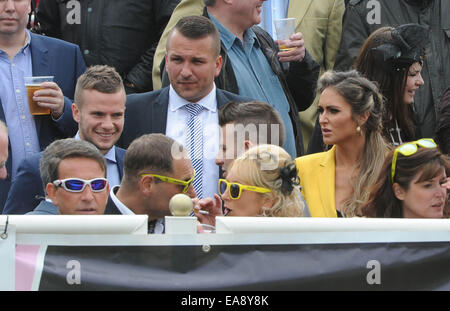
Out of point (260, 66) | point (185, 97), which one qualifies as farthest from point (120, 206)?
point (260, 66)

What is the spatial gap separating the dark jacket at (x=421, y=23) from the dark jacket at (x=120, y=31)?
143 cm

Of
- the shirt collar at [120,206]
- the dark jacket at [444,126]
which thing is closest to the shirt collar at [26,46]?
the shirt collar at [120,206]

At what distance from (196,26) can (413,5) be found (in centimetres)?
212

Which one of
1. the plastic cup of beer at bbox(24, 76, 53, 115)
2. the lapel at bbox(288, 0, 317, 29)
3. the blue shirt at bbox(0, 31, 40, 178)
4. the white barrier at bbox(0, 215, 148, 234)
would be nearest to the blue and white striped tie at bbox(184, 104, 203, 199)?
the plastic cup of beer at bbox(24, 76, 53, 115)

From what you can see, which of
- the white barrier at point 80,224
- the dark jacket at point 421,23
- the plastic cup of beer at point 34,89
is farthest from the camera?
the dark jacket at point 421,23

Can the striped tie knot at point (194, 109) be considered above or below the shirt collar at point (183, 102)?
below

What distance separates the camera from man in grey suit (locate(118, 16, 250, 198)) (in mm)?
6121

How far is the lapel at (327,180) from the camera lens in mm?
5797

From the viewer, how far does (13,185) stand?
554 centimetres

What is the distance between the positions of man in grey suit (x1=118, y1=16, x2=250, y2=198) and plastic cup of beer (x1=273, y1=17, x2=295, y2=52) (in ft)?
1.96

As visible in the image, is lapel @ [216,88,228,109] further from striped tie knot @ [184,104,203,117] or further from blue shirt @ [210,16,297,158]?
blue shirt @ [210,16,297,158]

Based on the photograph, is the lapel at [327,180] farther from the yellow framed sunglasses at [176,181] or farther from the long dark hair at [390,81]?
the yellow framed sunglasses at [176,181]
